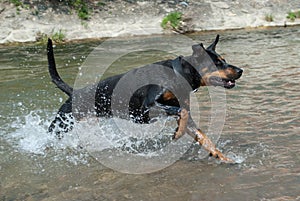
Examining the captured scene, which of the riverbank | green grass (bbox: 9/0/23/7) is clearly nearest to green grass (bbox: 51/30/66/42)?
the riverbank

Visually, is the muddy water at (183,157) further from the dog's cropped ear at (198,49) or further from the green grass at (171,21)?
the green grass at (171,21)

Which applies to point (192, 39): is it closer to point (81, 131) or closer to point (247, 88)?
point (247, 88)

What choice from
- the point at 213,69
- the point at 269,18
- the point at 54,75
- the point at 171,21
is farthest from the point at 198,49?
the point at 269,18

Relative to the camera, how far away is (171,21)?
552 inches

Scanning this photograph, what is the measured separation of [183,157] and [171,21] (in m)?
10.3

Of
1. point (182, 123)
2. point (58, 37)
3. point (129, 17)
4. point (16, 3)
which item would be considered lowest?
point (58, 37)

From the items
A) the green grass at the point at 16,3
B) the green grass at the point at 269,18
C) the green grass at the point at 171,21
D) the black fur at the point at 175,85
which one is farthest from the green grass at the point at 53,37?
the black fur at the point at 175,85

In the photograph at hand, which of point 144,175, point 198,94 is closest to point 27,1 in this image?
point 198,94

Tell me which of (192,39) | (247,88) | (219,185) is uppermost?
(219,185)

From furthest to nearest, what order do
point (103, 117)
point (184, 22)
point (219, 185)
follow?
point (184, 22), point (103, 117), point (219, 185)

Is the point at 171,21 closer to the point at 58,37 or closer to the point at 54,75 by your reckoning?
the point at 58,37

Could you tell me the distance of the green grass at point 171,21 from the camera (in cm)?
1395

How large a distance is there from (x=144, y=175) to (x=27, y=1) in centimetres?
1130

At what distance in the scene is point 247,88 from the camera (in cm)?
666
